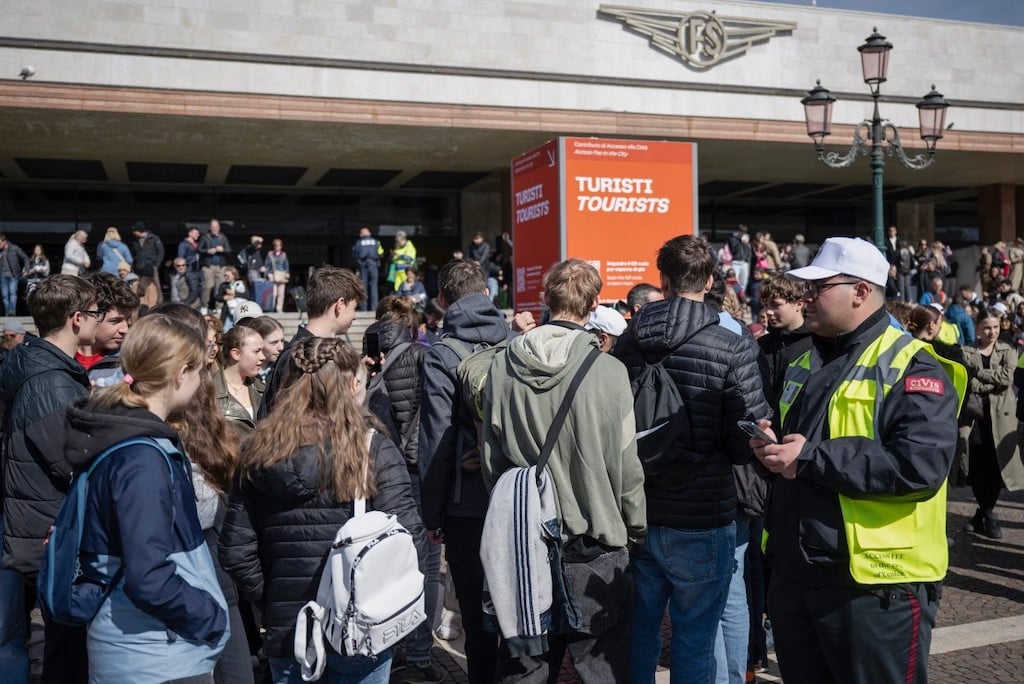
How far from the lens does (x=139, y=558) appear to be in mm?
2477

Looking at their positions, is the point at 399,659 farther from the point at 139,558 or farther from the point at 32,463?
the point at 139,558

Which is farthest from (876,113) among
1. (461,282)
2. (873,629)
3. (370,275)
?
(370,275)

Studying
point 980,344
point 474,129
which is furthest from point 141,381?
point 474,129

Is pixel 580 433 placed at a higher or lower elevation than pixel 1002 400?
higher

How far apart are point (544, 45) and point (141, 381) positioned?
1858 cm

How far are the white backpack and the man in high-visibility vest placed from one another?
1.23 meters

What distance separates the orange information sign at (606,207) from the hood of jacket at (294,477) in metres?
6.90

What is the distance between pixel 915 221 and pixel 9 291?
2839 centimetres

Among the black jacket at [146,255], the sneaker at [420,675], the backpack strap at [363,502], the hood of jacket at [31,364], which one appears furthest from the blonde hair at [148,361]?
the black jacket at [146,255]

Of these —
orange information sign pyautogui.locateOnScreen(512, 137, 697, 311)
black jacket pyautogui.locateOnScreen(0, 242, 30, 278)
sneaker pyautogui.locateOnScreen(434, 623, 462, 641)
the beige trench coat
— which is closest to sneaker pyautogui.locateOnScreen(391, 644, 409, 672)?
sneaker pyautogui.locateOnScreen(434, 623, 462, 641)

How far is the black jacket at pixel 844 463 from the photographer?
8.77ft

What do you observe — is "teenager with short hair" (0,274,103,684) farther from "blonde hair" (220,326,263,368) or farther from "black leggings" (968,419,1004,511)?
"black leggings" (968,419,1004,511)

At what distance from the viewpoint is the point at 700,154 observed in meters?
22.6

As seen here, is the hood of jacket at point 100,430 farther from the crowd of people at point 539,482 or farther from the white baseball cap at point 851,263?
the white baseball cap at point 851,263
